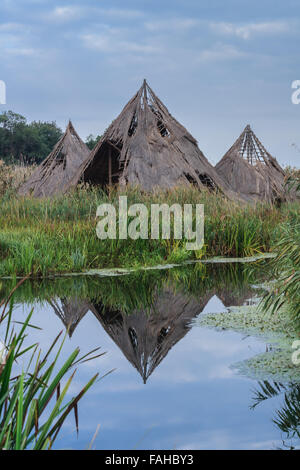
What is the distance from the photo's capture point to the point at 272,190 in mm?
20109

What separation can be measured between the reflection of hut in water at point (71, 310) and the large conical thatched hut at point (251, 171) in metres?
13.1

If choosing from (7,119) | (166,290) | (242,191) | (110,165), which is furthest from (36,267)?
(7,119)

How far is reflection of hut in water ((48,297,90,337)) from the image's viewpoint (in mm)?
6305

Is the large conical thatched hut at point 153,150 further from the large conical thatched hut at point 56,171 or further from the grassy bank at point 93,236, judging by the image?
the grassy bank at point 93,236

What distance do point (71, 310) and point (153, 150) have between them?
34.8 ft

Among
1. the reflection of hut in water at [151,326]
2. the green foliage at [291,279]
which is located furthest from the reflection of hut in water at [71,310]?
the green foliage at [291,279]

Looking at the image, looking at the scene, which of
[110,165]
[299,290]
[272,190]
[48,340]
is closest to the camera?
[299,290]

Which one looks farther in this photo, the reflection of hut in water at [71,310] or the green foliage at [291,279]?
the reflection of hut in water at [71,310]

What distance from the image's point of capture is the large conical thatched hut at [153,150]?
53.8 ft

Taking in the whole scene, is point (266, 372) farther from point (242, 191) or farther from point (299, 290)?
point (242, 191)

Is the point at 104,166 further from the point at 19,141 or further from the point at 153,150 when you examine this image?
the point at 19,141
